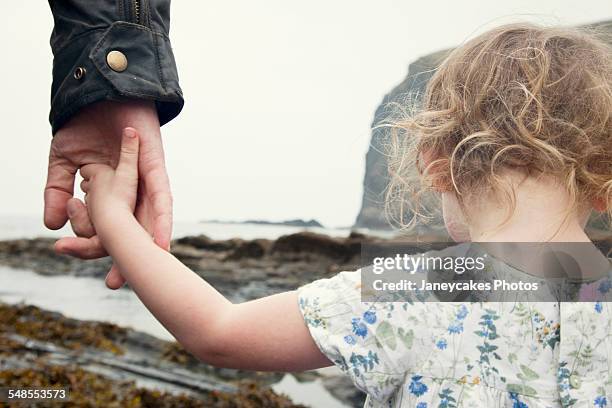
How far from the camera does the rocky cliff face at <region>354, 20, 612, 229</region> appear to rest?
1640 millimetres

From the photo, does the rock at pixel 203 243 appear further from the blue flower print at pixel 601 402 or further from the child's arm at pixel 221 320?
the blue flower print at pixel 601 402

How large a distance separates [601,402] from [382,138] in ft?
2.94

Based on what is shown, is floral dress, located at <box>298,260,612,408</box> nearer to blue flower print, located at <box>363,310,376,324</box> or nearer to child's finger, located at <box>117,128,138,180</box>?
blue flower print, located at <box>363,310,376,324</box>

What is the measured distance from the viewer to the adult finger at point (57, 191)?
1.43m

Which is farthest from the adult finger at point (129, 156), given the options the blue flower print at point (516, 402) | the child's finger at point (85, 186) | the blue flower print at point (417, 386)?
the blue flower print at point (516, 402)

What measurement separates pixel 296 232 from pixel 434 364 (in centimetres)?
363

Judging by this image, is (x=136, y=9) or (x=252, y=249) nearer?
(x=136, y=9)

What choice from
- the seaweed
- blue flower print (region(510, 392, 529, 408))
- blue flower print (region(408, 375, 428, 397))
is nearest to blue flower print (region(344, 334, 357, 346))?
blue flower print (region(408, 375, 428, 397))

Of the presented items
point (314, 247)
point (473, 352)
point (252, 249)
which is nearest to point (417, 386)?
point (473, 352)

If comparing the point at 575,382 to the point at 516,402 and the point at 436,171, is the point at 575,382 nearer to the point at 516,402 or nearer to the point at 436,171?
the point at 516,402

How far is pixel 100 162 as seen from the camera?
4.72 ft

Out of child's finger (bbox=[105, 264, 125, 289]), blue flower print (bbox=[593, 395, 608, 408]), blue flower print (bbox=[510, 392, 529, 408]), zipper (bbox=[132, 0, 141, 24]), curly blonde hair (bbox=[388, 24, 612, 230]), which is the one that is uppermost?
zipper (bbox=[132, 0, 141, 24])

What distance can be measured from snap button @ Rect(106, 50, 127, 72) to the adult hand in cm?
7

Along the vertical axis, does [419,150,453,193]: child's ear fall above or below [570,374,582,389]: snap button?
above
